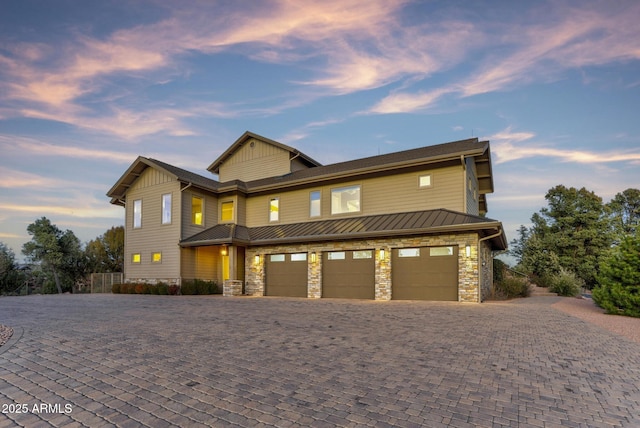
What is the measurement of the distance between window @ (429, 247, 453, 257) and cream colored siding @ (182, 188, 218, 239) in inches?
479

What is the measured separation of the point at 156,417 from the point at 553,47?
1548 cm

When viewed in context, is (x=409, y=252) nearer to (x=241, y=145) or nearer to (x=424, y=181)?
(x=424, y=181)

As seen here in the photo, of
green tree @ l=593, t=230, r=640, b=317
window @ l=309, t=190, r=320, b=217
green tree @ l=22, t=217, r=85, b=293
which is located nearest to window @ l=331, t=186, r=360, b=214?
window @ l=309, t=190, r=320, b=217

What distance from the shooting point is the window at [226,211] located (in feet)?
65.1

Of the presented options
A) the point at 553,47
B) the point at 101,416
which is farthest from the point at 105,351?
the point at 553,47

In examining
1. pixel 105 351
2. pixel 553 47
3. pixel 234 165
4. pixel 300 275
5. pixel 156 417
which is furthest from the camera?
pixel 234 165

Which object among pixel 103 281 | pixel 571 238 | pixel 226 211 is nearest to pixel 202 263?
pixel 226 211

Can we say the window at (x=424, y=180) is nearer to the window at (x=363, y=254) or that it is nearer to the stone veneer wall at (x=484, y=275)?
the stone veneer wall at (x=484, y=275)

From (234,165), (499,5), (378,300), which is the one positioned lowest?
(378,300)

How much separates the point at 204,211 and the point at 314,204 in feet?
21.0

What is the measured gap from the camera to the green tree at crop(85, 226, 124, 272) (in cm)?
2611

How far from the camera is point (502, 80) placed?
14.4m

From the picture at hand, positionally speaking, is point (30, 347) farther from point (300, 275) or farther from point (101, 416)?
point (300, 275)

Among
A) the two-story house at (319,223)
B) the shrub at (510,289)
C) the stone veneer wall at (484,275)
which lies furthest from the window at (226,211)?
the shrub at (510,289)
